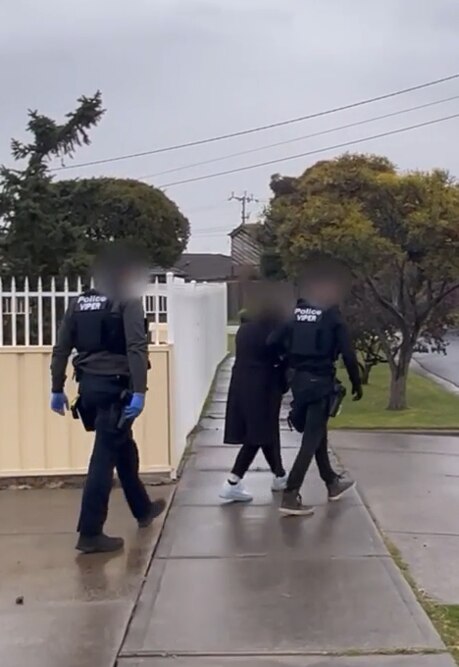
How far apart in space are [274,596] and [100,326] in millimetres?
1946

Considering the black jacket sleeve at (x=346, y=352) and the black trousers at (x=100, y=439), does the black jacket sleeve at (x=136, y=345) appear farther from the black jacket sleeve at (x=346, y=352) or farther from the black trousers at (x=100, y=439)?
the black jacket sleeve at (x=346, y=352)

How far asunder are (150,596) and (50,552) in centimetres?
118

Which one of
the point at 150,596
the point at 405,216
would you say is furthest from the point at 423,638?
the point at 405,216

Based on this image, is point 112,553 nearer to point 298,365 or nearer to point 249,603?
point 249,603

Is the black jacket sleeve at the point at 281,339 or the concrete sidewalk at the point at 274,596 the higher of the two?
the black jacket sleeve at the point at 281,339

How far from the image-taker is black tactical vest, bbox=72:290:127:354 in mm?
6262

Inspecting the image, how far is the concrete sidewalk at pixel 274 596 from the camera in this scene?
4.57 m

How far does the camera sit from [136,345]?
612cm

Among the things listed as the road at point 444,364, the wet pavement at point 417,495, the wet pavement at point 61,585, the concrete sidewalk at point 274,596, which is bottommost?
the road at point 444,364

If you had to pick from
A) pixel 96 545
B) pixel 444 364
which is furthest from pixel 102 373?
pixel 444 364

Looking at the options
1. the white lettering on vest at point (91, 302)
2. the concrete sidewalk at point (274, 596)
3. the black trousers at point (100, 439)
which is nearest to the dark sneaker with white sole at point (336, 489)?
the concrete sidewalk at point (274, 596)

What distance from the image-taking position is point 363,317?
722 inches

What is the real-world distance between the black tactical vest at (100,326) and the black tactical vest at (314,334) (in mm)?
1449

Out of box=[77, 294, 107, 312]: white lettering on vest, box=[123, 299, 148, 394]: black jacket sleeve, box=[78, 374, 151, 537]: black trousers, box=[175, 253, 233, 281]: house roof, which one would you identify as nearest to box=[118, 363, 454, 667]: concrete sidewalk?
box=[78, 374, 151, 537]: black trousers
